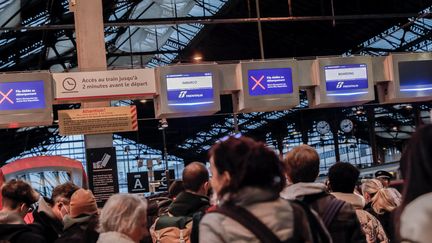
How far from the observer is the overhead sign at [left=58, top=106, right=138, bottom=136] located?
9.64m

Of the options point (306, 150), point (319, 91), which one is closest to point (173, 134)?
point (319, 91)

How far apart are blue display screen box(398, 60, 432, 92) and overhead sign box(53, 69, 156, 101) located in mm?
4662

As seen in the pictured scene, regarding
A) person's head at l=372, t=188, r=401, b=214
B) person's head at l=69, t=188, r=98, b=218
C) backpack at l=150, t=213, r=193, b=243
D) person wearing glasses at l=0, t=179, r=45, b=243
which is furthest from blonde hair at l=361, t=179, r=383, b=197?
person wearing glasses at l=0, t=179, r=45, b=243

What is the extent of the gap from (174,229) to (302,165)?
57.9 inches

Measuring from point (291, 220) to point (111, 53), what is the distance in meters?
20.7

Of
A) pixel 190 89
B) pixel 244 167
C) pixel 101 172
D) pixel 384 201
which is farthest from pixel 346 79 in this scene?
pixel 244 167

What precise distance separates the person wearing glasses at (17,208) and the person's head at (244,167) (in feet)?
5.44

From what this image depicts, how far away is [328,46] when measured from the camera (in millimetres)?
24141

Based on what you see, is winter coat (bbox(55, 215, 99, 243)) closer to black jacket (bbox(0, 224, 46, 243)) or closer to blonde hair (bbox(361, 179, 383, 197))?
black jacket (bbox(0, 224, 46, 243))

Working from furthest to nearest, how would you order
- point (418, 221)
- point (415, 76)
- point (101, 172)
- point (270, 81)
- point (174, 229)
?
point (415, 76)
point (270, 81)
point (101, 172)
point (174, 229)
point (418, 221)

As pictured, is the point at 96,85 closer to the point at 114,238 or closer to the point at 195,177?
the point at 195,177

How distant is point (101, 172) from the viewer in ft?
31.8

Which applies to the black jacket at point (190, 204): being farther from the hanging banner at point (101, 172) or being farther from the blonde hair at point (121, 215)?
the hanging banner at point (101, 172)

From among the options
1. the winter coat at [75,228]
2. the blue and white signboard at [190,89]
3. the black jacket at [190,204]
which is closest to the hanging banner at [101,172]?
the blue and white signboard at [190,89]
